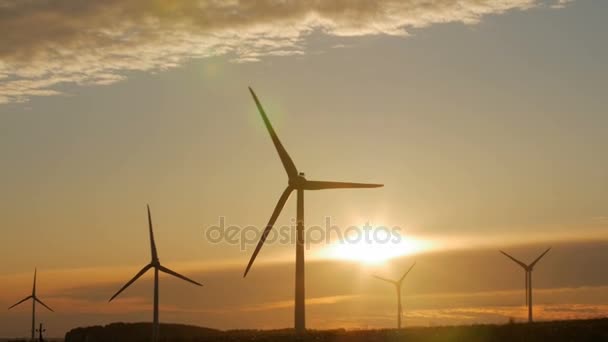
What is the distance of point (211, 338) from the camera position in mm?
122875

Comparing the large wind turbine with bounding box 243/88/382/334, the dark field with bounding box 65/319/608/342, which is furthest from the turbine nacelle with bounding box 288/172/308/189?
the dark field with bounding box 65/319/608/342

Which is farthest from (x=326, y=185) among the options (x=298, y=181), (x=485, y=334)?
(x=485, y=334)

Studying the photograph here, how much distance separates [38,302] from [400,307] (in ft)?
223

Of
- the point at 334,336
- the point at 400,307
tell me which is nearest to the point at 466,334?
the point at 334,336

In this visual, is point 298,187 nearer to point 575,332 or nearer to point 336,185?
point 336,185

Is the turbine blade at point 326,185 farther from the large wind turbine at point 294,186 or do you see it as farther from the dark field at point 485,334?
the dark field at point 485,334

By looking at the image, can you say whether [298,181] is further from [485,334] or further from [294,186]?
[485,334]

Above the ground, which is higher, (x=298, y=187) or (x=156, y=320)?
(x=298, y=187)

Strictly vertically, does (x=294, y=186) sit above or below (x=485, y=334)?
above

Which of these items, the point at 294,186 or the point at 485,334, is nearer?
the point at 485,334

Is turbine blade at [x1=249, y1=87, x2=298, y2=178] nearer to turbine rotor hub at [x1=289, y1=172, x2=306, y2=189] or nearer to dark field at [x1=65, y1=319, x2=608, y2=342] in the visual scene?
turbine rotor hub at [x1=289, y1=172, x2=306, y2=189]

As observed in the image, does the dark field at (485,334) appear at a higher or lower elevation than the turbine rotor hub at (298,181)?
lower

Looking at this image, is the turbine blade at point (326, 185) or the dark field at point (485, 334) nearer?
the dark field at point (485, 334)

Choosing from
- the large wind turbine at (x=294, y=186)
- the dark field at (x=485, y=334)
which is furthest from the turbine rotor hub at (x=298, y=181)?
the dark field at (x=485, y=334)
